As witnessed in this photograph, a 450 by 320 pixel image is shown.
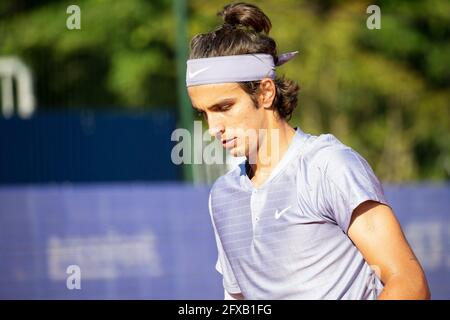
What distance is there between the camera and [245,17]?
282 centimetres

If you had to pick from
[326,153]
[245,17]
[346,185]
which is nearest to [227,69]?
[245,17]

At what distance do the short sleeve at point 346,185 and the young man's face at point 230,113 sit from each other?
30 cm

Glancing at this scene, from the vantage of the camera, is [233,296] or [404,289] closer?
[404,289]

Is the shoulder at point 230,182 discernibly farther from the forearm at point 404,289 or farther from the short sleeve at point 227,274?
the forearm at point 404,289

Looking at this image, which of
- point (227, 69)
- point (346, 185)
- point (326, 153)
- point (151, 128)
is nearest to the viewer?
point (346, 185)

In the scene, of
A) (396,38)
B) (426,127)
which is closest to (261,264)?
(426,127)

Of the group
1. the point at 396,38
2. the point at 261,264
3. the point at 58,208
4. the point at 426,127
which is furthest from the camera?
the point at 396,38

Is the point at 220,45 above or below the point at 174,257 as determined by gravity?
above

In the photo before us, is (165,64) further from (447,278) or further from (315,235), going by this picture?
(315,235)

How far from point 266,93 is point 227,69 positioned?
160 mm

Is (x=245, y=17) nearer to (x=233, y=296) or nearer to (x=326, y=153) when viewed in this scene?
(x=326, y=153)

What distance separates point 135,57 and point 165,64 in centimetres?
49

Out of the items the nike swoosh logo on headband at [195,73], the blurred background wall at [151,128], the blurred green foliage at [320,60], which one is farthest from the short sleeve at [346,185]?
the blurred green foliage at [320,60]

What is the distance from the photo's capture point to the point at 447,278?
28.9 feet
